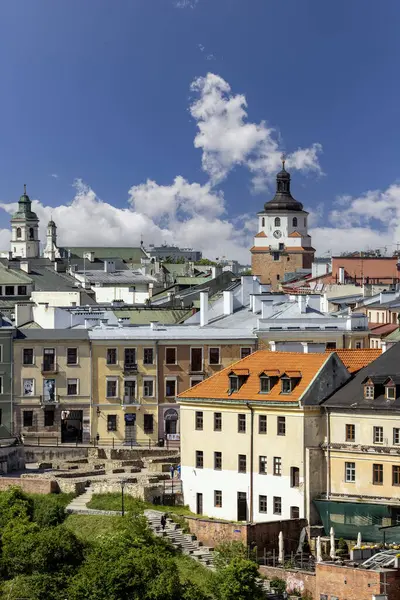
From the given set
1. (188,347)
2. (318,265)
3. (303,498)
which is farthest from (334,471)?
(318,265)

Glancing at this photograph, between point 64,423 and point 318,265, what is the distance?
88.6m

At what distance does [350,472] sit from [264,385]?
20.6 feet

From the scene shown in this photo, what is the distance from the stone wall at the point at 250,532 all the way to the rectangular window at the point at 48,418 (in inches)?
1003

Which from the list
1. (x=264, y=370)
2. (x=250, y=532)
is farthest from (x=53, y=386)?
(x=250, y=532)

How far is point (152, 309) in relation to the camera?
386 feet

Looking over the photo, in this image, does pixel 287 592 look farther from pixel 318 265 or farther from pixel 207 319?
pixel 318 265

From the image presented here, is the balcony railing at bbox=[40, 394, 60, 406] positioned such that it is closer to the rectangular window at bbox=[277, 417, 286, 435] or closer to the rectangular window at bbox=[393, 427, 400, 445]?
the rectangular window at bbox=[277, 417, 286, 435]

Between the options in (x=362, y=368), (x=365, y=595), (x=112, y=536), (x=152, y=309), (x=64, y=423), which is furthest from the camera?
(x=152, y=309)

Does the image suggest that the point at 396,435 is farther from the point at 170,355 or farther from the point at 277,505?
the point at 170,355

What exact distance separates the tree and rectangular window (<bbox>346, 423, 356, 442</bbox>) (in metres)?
9.49

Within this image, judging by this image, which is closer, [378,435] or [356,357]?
[378,435]

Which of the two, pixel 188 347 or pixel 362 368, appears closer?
pixel 362 368

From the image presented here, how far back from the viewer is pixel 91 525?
242 feet

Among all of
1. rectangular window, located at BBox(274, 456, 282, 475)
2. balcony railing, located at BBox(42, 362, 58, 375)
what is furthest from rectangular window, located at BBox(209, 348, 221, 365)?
rectangular window, located at BBox(274, 456, 282, 475)
